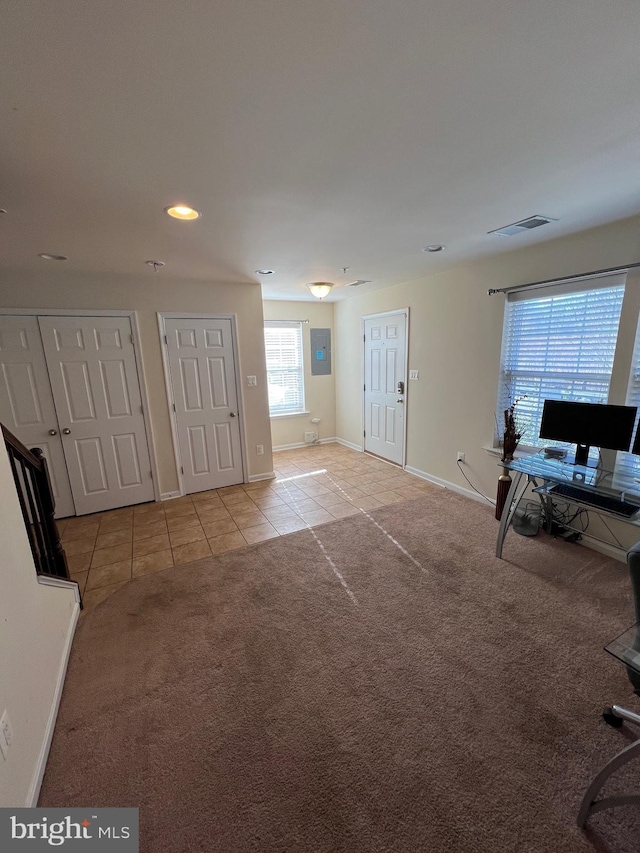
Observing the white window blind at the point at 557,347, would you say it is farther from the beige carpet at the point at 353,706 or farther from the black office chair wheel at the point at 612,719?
the black office chair wheel at the point at 612,719

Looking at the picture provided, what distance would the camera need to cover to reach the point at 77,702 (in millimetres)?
1643

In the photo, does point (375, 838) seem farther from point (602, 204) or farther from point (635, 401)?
point (602, 204)

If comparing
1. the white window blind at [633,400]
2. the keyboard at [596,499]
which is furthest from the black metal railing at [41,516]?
the white window blind at [633,400]

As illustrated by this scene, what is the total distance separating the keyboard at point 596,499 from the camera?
6.74 feet

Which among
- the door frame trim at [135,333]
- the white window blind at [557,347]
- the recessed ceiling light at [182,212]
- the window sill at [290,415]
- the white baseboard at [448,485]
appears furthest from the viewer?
the window sill at [290,415]

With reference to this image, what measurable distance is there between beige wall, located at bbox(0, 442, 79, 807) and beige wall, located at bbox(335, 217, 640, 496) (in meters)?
3.66

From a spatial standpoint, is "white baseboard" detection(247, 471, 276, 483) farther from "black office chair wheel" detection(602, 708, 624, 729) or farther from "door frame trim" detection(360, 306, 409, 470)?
"black office chair wheel" detection(602, 708, 624, 729)

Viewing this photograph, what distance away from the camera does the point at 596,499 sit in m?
2.20

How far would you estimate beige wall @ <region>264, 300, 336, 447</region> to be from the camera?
5398 millimetres

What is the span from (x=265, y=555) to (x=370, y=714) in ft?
4.78

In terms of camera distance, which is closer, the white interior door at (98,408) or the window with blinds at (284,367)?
the white interior door at (98,408)

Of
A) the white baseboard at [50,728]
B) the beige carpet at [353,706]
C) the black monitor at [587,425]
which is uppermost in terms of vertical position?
the black monitor at [587,425]

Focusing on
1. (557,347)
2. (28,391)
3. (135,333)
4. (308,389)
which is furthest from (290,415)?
(557,347)

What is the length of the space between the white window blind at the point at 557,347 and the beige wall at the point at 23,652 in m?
3.73
